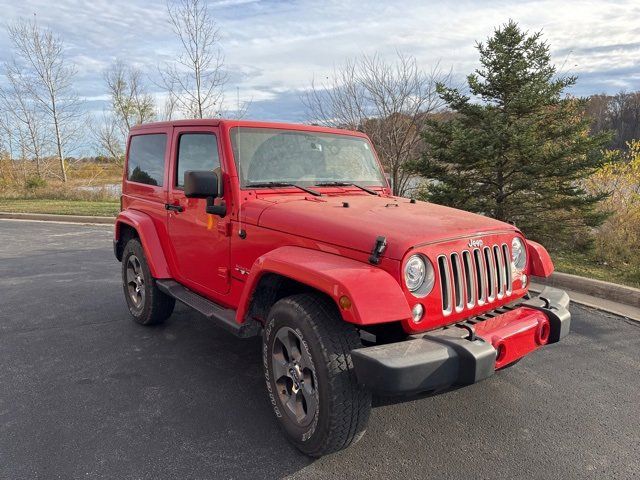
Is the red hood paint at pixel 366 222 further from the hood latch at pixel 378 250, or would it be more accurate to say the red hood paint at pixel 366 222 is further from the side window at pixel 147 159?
the side window at pixel 147 159

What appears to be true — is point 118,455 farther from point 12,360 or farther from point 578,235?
point 578,235

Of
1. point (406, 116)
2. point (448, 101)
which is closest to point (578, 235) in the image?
point (448, 101)

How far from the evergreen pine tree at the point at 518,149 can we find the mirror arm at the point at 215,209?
5227 mm

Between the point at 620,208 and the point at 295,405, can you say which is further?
the point at 620,208

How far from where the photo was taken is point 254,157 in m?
3.40

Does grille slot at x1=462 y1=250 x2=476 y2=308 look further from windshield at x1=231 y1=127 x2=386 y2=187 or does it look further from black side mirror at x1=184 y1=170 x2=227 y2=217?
black side mirror at x1=184 y1=170 x2=227 y2=217

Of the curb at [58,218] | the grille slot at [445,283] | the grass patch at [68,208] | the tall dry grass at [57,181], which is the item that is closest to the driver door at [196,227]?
the grille slot at [445,283]

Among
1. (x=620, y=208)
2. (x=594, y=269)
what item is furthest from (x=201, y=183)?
(x=620, y=208)

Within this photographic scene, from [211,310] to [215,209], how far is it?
778 millimetres

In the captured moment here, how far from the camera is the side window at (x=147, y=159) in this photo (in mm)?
4273

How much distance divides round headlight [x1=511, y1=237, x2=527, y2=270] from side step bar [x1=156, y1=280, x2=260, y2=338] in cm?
183

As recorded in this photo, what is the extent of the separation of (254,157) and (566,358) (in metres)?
3.11

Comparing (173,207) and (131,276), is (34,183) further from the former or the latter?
(173,207)

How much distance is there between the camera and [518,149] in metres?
7.41
